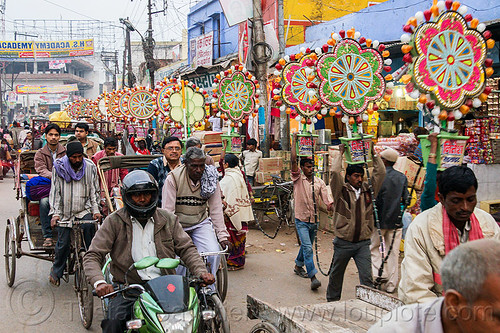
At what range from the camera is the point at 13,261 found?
6.45 m

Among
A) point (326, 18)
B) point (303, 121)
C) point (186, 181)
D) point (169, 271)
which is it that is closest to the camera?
point (169, 271)

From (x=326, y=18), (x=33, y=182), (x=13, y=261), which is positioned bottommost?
(x=13, y=261)

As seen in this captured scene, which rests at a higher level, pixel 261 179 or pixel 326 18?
pixel 326 18

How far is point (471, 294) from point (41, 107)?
226 ft

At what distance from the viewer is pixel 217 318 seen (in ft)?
12.4

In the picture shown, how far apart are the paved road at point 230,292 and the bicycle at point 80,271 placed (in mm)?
219

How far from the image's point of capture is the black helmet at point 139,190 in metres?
3.82

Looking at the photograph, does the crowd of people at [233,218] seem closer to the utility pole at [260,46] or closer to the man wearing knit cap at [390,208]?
the man wearing knit cap at [390,208]

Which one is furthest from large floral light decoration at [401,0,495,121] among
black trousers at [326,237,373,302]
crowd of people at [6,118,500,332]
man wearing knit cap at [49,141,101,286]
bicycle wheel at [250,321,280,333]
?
man wearing knit cap at [49,141,101,286]

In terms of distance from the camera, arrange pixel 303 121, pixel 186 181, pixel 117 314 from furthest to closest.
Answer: pixel 303 121
pixel 186 181
pixel 117 314

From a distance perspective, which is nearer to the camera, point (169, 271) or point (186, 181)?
point (169, 271)

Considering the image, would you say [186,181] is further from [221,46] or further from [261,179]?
[221,46]

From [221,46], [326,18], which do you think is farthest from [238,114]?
[221,46]

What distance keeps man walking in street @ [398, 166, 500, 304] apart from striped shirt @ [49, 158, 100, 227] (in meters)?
4.31
